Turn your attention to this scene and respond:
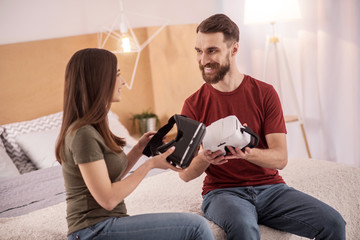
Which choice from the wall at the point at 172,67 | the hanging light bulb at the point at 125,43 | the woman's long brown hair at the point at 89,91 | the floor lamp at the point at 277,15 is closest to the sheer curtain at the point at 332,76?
the floor lamp at the point at 277,15

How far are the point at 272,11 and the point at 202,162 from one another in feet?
6.15

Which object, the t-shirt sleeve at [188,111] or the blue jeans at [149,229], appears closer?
the blue jeans at [149,229]

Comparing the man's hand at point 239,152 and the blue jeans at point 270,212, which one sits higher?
the man's hand at point 239,152

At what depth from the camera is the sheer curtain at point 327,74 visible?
295 cm

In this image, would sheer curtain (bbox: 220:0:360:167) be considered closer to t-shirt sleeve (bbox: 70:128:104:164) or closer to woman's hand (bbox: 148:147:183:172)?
woman's hand (bbox: 148:147:183:172)

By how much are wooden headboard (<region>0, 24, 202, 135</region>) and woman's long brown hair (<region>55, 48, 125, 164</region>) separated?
182cm

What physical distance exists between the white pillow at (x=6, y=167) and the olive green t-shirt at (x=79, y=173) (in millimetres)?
1256

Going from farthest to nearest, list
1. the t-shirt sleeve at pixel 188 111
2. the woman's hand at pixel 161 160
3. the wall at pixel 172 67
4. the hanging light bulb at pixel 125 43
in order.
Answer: the wall at pixel 172 67 < the hanging light bulb at pixel 125 43 < the t-shirt sleeve at pixel 188 111 < the woman's hand at pixel 161 160

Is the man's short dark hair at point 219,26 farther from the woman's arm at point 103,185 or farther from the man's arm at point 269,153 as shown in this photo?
the woman's arm at point 103,185

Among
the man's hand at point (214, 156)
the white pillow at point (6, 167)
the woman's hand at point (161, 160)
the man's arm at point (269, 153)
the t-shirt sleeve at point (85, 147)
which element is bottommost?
the white pillow at point (6, 167)

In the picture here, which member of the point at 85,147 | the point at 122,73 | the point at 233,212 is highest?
the point at 85,147

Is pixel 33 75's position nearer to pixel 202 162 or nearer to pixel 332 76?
pixel 202 162

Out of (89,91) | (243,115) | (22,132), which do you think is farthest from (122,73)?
(89,91)

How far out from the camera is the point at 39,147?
2572 millimetres
